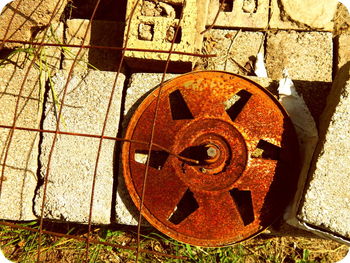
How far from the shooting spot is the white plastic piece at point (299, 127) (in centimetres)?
204

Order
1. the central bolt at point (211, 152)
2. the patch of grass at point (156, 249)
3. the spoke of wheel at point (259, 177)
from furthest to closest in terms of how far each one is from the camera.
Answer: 1. the patch of grass at point (156, 249)
2. the spoke of wheel at point (259, 177)
3. the central bolt at point (211, 152)

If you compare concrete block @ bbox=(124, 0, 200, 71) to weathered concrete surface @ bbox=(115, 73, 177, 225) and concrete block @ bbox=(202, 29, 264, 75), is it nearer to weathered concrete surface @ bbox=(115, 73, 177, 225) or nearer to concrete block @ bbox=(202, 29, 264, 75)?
weathered concrete surface @ bbox=(115, 73, 177, 225)

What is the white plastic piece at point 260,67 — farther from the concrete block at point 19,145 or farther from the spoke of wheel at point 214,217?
the concrete block at point 19,145

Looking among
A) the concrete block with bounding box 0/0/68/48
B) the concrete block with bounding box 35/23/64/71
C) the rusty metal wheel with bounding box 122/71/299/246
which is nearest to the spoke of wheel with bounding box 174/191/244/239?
the rusty metal wheel with bounding box 122/71/299/246

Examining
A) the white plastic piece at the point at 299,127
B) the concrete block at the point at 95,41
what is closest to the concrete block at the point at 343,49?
the white plastic piece at the point at 299,127

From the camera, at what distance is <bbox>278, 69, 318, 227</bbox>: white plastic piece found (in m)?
2.04

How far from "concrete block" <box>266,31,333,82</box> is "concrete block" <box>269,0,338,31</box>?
0.17 feet

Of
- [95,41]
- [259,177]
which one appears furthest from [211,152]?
[95,41]

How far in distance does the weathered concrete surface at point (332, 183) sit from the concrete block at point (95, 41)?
149 cm

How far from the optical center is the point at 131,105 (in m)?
2.27

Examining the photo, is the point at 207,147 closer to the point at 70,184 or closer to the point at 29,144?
the point at 70,184

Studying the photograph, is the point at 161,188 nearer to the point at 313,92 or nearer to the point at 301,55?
the point at 313,92

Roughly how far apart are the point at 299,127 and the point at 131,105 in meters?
1.06

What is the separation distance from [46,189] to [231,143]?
1.21 m
